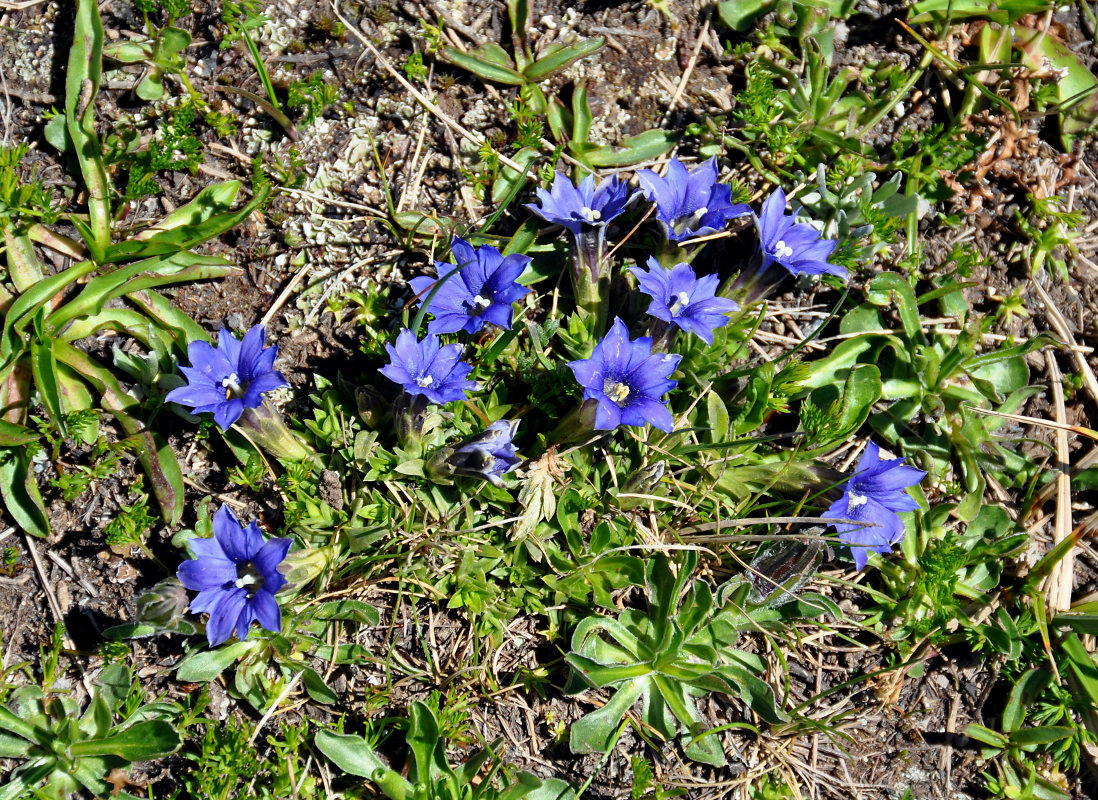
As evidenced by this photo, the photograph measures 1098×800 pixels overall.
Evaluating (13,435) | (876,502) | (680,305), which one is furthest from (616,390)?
(13,435)

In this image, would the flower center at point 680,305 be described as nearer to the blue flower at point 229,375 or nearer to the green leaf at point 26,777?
the blue flower at point 229,375

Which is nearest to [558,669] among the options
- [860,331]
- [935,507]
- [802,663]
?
[802,663]

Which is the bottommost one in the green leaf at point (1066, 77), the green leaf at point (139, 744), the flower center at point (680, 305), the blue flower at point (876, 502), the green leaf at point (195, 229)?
the green leaf at point (139, 744)

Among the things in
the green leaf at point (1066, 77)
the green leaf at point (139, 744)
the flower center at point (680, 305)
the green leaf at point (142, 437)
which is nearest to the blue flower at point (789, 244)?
the flower center at point (680, 305)

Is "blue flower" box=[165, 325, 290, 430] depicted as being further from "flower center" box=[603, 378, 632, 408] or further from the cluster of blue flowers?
"flower center" box=[603, 378, 632, 408]

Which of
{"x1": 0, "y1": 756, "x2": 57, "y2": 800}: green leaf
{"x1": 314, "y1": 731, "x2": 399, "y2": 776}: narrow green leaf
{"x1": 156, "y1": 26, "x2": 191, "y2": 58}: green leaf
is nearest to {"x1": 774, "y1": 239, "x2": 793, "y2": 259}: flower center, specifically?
{"x1": 314, "y1": 731, "x2": 399, "y2": 776}: narrow green leaf
